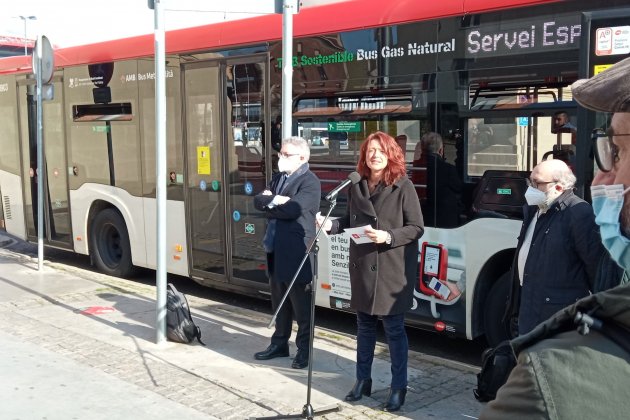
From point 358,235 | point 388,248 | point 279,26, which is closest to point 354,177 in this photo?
point 358,235

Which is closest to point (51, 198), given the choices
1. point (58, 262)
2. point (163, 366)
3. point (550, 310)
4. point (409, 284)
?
point (58, 262)

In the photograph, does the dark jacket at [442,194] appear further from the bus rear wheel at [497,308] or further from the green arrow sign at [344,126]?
the green arrow sign at [344,126]

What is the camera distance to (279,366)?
5.70m

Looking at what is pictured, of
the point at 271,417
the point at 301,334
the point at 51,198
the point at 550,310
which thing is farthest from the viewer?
the point at 51,198

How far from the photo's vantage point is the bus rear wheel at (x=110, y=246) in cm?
942

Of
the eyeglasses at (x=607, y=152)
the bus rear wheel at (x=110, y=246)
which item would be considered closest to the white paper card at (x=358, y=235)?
the eyeglasses at (x=607, y=152)

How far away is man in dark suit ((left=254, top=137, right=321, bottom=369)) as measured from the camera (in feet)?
18.1

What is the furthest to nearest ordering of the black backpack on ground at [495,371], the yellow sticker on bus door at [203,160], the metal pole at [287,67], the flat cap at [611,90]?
the yellow sticker on bus door at [203,160], the metal pole at [287,67], the black backpack on ground at [495,371], the flat cap at [611,90]

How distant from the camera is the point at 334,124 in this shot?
6.50 meters

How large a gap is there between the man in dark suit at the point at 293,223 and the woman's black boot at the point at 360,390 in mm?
775

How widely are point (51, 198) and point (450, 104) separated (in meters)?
6.94

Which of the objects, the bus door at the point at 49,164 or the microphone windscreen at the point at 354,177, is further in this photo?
the bus door at the point at 49,164

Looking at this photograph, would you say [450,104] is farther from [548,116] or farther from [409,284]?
[409,284]

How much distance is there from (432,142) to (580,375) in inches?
186
